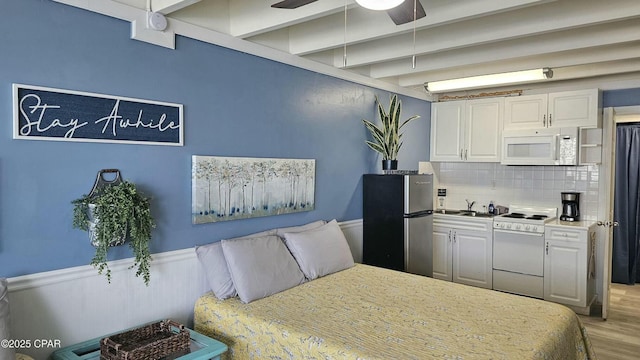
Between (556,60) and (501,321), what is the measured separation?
271 cm

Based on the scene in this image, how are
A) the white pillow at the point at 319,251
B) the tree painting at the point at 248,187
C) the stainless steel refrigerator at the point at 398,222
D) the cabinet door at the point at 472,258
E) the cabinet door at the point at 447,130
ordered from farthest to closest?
the cabinet door at the point at 447,130
the cabinet door at the point at 472,258
the stainless steel refrigerator at the point at 398,222
the white pillow at the point at 319,251
the tree painting at the point at 248,187

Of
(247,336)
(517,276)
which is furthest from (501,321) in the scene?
(517,276)

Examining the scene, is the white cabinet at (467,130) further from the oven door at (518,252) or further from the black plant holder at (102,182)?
the black plant holder at (102,182)

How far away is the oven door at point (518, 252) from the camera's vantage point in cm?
434

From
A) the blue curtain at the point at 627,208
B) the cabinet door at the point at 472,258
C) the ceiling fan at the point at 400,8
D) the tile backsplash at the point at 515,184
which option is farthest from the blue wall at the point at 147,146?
the blue curtain at the point at 627,208

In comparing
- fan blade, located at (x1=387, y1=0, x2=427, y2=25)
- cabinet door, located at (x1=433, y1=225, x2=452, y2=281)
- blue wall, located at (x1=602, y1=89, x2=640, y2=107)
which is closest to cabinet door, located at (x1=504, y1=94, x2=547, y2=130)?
blue wall, located at (x1=602, y1=89, x2=640, y2=107)

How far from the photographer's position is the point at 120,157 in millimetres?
2436

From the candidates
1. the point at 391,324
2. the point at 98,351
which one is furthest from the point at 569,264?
the point at 98,351

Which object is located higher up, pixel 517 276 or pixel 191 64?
pixel 191 64

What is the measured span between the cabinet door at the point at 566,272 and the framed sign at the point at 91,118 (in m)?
3.79

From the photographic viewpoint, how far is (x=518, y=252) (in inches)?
176

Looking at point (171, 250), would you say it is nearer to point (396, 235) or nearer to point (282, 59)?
point (282, 59)

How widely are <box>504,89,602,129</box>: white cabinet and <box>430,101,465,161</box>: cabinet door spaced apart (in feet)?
1.83

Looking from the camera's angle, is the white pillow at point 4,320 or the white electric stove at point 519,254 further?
the white electric stove at point 519,254
